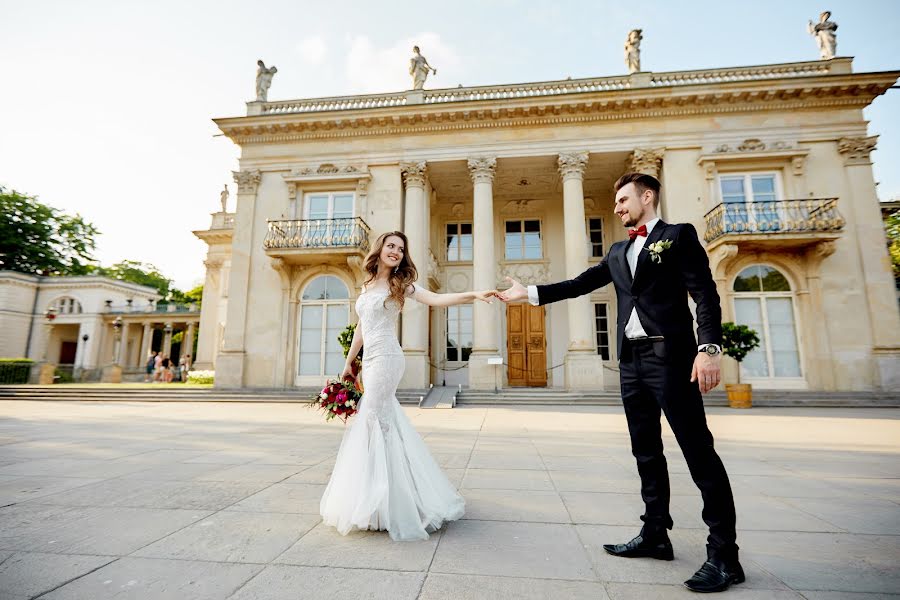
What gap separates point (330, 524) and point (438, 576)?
96 cm

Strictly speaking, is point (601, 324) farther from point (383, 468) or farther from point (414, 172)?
point (383, 468)

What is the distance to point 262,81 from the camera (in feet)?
54.7

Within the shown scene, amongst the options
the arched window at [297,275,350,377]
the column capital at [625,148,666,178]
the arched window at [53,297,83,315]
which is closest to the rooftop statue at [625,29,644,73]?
the column capital at [625,148,666,178]

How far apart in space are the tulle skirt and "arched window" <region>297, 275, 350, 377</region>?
41.0ft

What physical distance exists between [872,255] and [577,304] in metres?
9.10

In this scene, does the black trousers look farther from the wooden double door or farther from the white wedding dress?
the wooden double door

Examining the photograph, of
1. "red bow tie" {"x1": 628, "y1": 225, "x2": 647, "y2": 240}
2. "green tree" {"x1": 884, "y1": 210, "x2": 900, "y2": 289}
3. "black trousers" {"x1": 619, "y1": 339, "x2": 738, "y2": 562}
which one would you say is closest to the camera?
"black trousers" {"x1": 619, "y1": 339, "x2": 738, "y2": 562}

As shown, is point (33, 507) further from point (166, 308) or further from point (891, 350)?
point (166, 308)

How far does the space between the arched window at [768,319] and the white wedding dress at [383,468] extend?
46.7 ft

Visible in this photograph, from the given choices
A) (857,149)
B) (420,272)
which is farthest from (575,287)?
(857,149)

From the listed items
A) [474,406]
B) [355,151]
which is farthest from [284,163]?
[474,406]

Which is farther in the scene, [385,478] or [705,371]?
[385,478]

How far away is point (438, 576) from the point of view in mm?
2004

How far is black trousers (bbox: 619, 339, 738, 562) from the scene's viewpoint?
6.67 ft
